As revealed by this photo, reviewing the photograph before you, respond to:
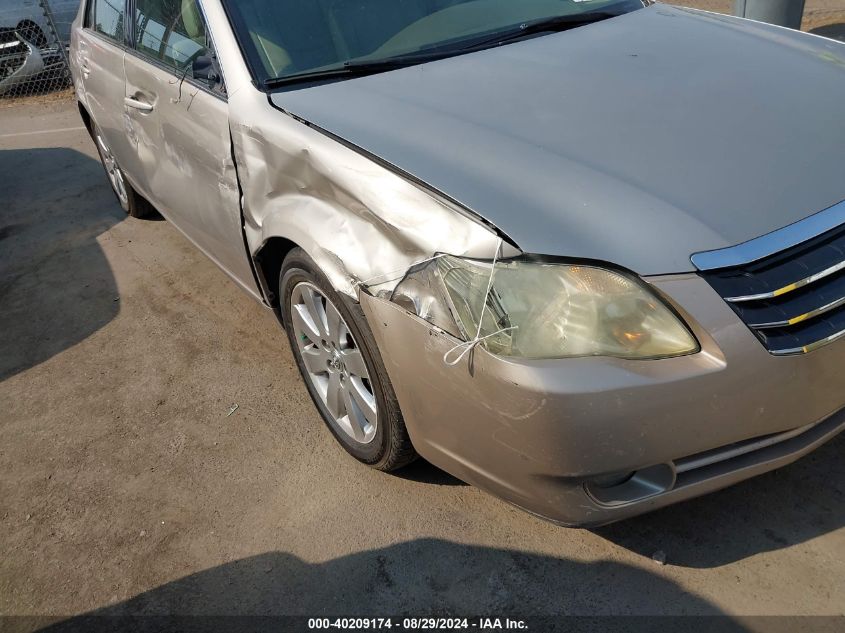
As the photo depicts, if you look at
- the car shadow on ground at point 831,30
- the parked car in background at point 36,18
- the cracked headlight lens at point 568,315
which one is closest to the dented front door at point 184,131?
the cracked headlight lens at point 568,315

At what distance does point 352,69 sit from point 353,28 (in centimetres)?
26

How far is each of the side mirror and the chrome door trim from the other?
180 centimetres

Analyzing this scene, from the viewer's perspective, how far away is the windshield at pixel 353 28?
8.33 feet

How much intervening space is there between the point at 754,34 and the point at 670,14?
0.39m

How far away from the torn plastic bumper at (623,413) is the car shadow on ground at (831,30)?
236 inches

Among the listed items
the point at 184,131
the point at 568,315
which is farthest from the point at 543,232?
the point at 184,131

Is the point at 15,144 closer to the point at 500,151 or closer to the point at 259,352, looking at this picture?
the point at 259,352

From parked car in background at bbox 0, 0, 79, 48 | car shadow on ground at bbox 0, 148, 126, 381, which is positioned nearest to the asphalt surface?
car shadow on ground at bbox 0, 148, 126, 381

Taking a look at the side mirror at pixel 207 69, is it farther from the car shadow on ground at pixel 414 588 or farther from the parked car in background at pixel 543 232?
the car shadow on ground at pixel 414 588

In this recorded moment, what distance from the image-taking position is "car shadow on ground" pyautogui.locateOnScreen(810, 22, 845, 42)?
21.5 feet

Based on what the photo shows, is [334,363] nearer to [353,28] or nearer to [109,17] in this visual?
[353,28]

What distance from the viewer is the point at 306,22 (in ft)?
8.59

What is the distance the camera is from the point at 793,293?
1688 millimetres

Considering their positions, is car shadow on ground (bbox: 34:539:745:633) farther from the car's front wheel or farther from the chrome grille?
the chrome grille
